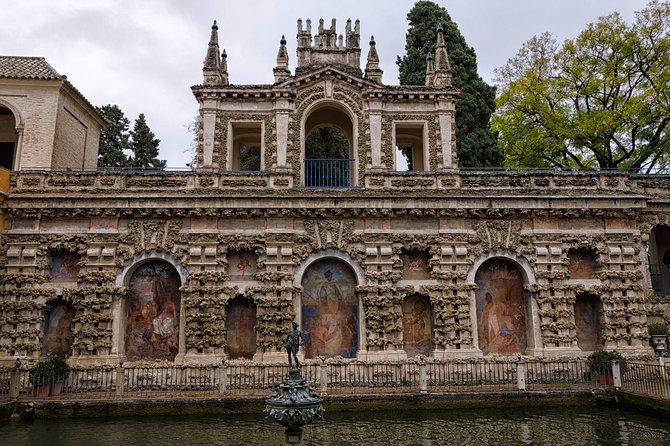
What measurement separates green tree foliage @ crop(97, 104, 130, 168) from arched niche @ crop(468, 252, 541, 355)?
34870 millimetres

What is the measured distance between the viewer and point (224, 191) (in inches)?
899

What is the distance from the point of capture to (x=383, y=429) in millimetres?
14461

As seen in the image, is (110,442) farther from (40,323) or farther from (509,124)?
(509,124)

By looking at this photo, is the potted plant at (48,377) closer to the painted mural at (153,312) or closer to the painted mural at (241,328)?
the painted mural at (153,312)

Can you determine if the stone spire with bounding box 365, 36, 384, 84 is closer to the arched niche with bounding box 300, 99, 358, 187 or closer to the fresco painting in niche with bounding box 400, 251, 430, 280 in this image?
the arched niche with bounding box 300, 99, 358, 187

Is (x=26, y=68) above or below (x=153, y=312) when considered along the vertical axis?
above

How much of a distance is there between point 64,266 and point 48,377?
5.55m

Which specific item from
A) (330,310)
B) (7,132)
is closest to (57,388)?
(330,310)

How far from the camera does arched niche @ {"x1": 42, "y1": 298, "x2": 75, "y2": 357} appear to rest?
21.7 meters

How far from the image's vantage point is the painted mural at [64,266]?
2212 centimetres

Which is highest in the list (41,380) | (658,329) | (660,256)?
(660,256)

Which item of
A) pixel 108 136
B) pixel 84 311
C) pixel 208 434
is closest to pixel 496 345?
pixel 208 434

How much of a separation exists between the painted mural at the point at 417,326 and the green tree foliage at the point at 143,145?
1312 inches

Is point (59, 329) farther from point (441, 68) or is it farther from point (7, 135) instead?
point (441, 68)
